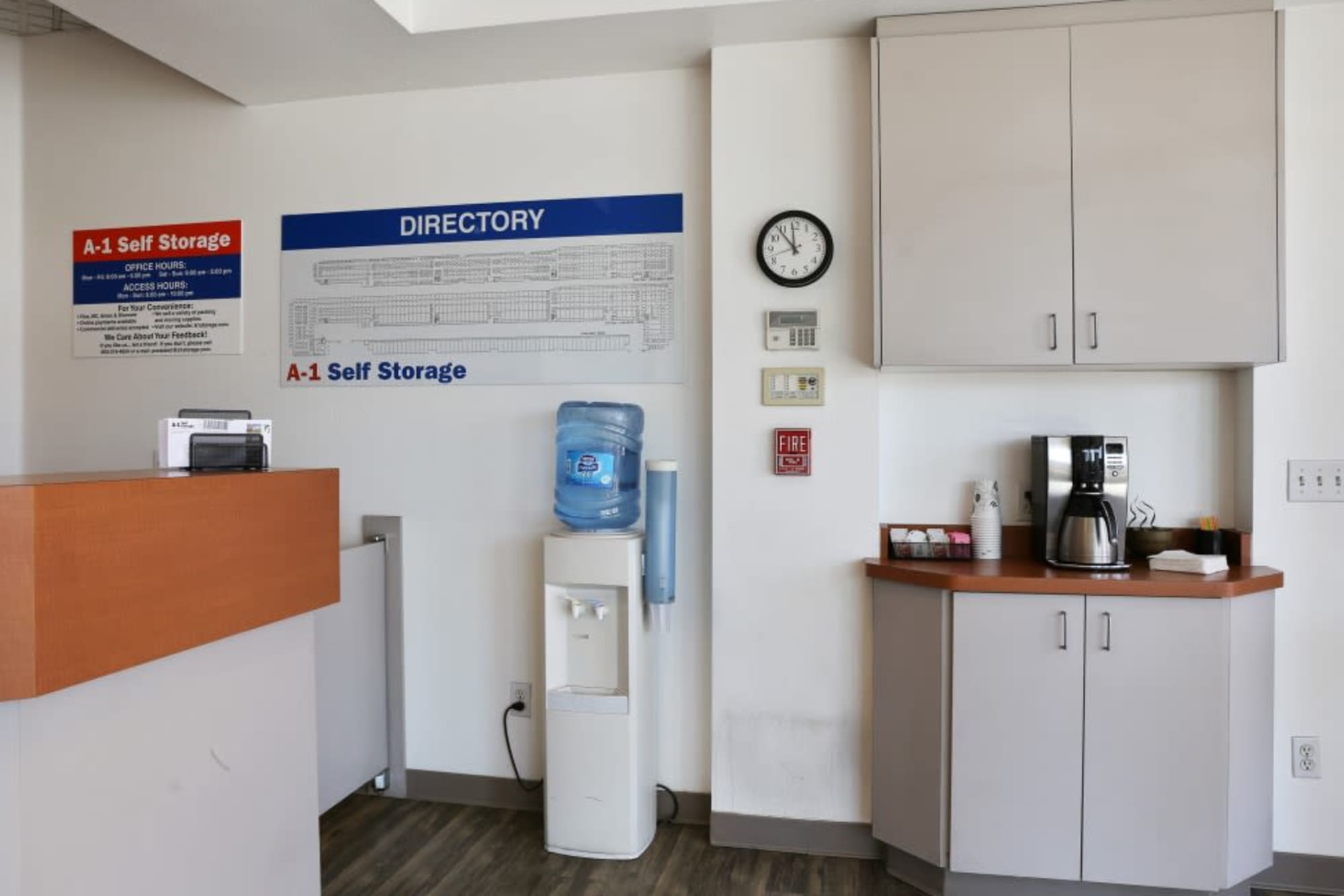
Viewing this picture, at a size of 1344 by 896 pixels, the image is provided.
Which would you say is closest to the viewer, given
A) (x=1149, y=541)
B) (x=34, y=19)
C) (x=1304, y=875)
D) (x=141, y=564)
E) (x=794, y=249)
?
(x=141, y=564)

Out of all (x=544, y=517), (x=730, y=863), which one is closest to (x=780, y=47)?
(x=544, y=517)

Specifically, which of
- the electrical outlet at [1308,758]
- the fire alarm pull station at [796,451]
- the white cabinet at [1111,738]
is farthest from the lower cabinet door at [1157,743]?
the fire alarm pull station at [796,451]

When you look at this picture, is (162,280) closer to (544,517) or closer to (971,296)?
(544,517)

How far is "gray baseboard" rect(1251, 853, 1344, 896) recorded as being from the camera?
2.52 metres

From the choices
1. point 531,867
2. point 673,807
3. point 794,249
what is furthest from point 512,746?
point 794,249

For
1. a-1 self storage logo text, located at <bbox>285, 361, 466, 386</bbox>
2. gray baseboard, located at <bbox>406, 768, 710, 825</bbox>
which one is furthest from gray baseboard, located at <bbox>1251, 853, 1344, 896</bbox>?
a-1 self storage logo text, located at <bbox>285, 361, 466, 386</bbox>

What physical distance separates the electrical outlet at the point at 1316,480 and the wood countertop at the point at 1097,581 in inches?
10.1

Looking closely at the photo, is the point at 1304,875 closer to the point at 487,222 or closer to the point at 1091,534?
the point at 1091,534

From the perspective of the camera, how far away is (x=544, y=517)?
3049mm

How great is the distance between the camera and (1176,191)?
2.42 m

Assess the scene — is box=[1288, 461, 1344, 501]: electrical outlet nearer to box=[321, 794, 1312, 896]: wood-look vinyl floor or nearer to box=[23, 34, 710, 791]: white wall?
box=[321, 794, 1312, 896]: wood-look vinyl floor

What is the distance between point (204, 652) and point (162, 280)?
2.29 m

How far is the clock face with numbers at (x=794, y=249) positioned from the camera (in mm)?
2732

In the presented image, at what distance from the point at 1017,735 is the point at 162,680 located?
2.11 m
